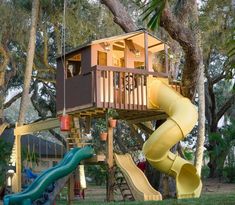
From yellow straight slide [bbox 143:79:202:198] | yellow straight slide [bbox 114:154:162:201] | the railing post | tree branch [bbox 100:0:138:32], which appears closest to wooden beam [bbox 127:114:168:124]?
yellow straight slide [bbox 143:79:202:198]

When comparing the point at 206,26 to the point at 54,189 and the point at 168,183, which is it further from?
the point at 54,189

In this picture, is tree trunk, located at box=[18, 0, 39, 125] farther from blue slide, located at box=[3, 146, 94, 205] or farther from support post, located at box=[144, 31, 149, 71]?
support post, located at box=[144, 31, 149, 71]

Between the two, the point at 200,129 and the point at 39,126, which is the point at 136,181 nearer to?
the point at 200,129

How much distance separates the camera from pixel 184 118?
11.5 metres

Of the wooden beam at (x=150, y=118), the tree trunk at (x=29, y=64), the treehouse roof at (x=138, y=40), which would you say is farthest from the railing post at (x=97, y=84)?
the tree trunk at (x=29, y=64)

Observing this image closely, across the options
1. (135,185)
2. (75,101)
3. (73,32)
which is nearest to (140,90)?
(75,101)

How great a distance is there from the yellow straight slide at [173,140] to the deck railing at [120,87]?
42 centimetres

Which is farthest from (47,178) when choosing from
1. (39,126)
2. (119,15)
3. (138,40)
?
(119,15)

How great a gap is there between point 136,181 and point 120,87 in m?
2.37

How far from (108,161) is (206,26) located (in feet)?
22.8

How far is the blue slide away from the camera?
35.8 feet

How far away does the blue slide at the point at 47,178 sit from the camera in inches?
429

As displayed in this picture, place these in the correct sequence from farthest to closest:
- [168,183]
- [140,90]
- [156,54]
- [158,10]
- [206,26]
→ 1. [206,26]
2. [156,54]
3. [168,183]
4. [140,90]
5. [158,10]

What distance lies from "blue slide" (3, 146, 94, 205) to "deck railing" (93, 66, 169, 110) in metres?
1.26
